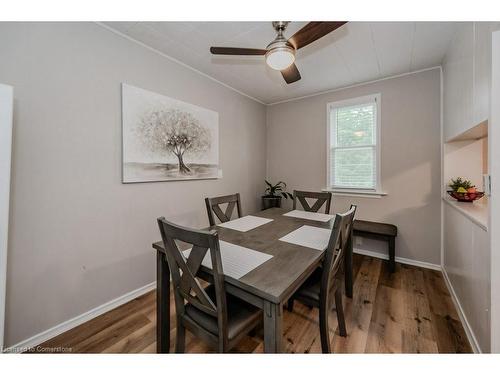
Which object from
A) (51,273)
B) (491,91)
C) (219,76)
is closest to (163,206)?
(51,273)

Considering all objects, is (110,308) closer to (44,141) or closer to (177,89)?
(44,141)

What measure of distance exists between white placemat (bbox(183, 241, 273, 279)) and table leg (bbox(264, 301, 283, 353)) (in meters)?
0.20

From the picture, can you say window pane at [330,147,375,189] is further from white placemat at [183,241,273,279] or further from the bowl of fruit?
white placemat at [183,241,273,279]

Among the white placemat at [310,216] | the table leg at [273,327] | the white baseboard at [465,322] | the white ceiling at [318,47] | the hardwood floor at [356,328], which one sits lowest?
the hardwood floor at [356,328]

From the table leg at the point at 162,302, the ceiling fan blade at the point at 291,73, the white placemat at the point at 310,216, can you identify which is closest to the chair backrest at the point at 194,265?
the table leg at the point at 162,302

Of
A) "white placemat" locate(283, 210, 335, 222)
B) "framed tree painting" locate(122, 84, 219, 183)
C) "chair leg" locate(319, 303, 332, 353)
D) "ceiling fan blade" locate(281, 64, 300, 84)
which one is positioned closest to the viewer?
"chair leg" locate(319, 303, 332, 353)

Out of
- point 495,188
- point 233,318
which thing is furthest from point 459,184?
point 233,318

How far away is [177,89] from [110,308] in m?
2.30

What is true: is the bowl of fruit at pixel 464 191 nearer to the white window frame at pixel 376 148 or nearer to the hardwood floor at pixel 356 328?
the white window frame at pixel 376 148

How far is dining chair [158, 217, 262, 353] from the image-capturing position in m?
0.95

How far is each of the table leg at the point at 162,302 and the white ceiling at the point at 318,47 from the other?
1955 millimetres

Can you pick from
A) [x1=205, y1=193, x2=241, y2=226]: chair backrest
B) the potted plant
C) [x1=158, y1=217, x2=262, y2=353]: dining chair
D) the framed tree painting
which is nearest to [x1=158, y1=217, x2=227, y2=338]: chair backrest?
[x1=158, y1=217, x2=262, y2=353]: dining chair

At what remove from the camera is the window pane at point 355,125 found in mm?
3008

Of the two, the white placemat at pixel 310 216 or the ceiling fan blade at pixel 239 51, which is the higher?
the ceiling fan blade at pixel 239 51
